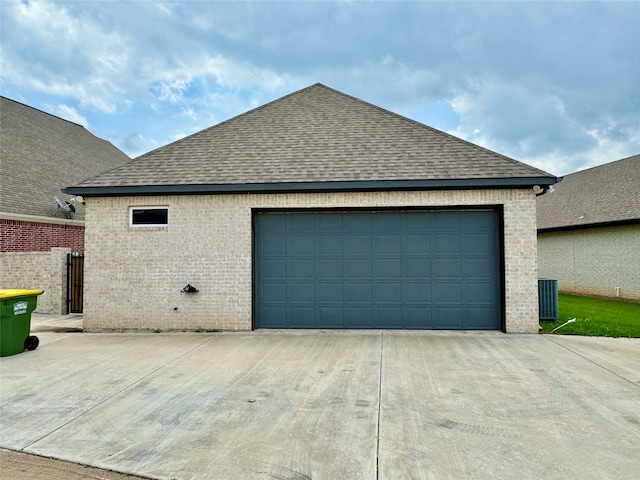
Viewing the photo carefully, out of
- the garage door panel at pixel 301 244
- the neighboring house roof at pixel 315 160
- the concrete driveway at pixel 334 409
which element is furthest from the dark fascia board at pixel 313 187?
the concrete driveway at pixel 334 409

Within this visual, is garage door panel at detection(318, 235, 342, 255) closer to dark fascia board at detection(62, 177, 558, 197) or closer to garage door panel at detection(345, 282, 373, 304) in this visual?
garage door panel at detection(345, 282, 373, 304)

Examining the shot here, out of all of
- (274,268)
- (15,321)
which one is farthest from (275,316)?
(15,321)

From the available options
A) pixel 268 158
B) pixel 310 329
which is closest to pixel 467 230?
pixel 310 329

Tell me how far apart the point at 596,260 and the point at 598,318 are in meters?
6.56

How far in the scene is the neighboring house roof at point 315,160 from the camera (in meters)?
8.71

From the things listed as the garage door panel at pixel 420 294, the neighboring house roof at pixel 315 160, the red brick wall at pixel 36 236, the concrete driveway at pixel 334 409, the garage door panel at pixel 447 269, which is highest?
the neighboring house roof at pixel 315 160

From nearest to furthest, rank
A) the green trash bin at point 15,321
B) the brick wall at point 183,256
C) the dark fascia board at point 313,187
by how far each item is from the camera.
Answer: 1. the green trash bin at point 15,321
2. the dark fascia board at point 313,187
3. the brick wall at point 183,256

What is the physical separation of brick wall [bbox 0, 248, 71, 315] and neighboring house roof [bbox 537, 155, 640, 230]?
18606 mm

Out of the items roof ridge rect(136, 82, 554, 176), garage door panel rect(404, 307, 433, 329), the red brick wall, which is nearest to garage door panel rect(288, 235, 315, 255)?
garage door panel rect(404, 307, 433, 329)

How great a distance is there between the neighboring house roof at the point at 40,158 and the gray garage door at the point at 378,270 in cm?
1042

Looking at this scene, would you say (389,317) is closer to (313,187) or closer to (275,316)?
(275,316)

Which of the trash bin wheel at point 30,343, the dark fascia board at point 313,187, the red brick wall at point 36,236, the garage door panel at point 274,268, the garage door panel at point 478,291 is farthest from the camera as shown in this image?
the red brick wall at point 36,236

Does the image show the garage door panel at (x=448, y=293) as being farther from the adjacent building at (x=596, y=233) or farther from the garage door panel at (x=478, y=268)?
the adjacent building at (x=596, y=233)

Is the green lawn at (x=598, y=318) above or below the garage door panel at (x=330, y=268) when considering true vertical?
below
